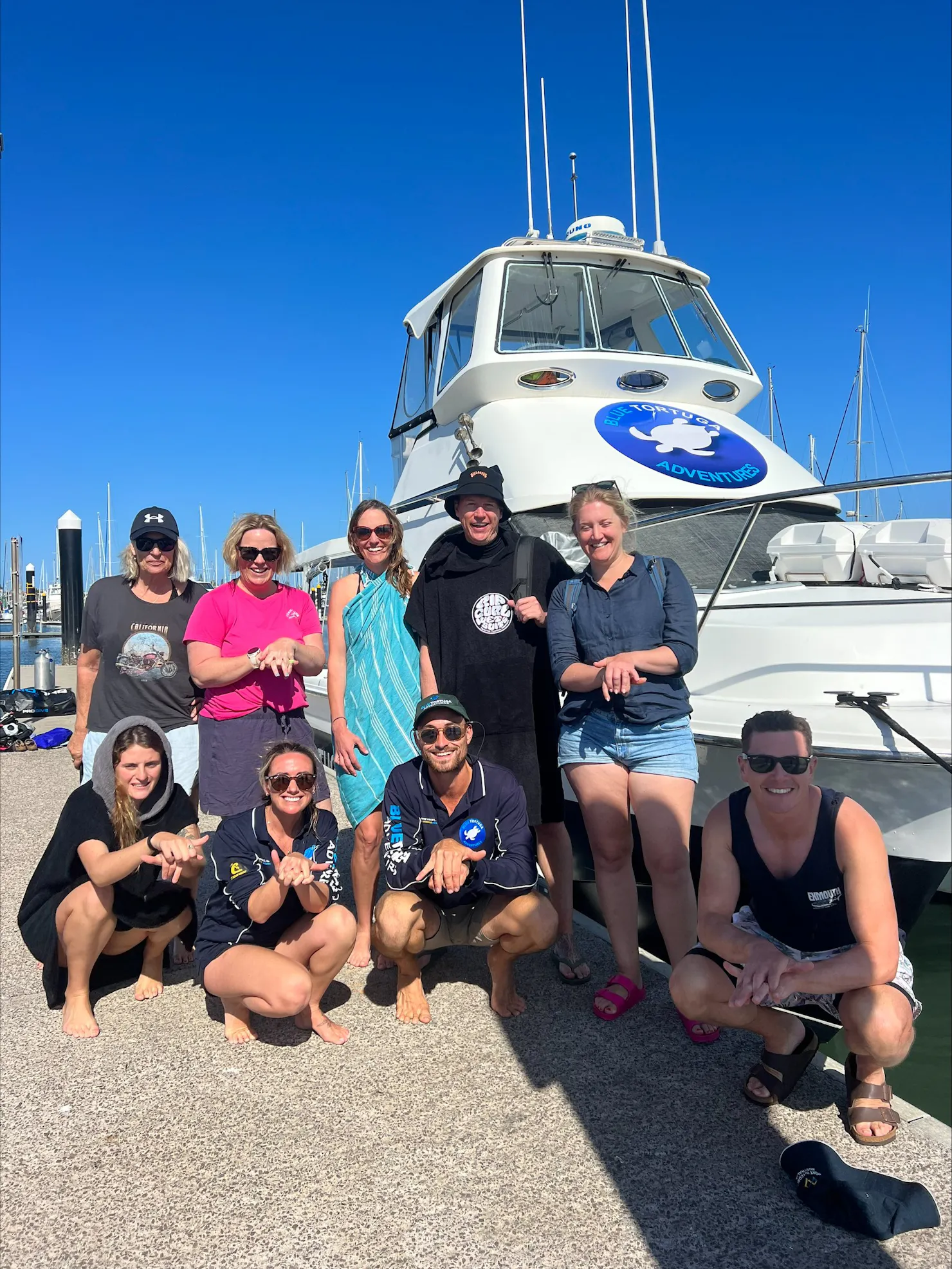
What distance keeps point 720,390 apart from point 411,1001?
4.82m

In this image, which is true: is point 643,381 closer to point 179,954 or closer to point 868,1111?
point 179,954

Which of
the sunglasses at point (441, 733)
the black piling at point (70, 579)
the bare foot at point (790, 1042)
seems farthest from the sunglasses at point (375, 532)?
the black piling at point (70, 579)

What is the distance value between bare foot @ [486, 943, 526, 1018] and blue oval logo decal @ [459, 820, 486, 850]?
17.8 inches

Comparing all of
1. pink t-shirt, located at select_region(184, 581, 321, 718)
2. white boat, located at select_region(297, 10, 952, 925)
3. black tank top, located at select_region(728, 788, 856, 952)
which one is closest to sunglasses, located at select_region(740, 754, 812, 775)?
black tank top, located at select_region(728, 788, 856, 952)

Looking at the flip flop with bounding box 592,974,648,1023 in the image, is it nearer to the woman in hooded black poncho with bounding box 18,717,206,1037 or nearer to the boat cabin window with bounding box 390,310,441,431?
the woman in hooded black poncho with bounding box 18,717,206,1037

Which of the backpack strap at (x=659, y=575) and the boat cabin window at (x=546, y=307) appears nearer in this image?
the backpack strap at (x=659, y=575)

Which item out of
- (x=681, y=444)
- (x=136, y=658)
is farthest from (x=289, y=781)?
(x=681, y=444)

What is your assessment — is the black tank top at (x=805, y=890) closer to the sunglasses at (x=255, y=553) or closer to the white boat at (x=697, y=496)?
the white boat at (x=697, y=496)

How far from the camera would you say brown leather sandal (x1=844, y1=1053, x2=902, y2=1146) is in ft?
8.70

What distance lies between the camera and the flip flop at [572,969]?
12.4 feet

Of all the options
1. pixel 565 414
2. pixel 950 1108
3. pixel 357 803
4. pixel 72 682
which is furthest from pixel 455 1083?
pixel 72 682

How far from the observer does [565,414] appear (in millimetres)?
6023

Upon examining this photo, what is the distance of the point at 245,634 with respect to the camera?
378cm

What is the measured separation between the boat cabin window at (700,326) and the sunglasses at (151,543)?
438 centimetres
